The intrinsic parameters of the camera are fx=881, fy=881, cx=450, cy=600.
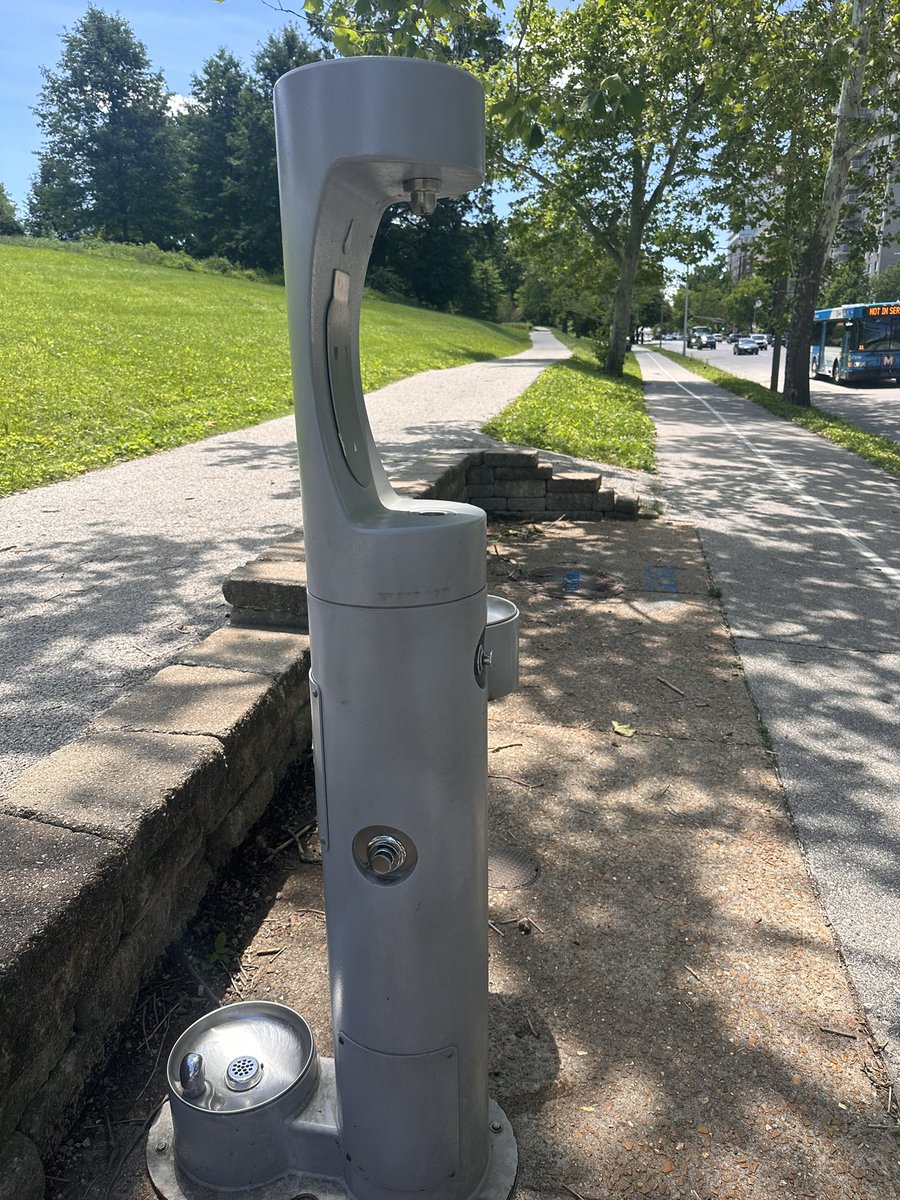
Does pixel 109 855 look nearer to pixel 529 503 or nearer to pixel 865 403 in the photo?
pixel 529 503

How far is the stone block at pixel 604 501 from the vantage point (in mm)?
8055

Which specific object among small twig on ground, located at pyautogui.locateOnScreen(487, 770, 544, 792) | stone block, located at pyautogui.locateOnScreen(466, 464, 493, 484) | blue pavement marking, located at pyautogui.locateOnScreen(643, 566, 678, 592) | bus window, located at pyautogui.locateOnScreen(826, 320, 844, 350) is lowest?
small twig on ground, located at pyautogui.locateOnScreen(487, 770, 544, 792)

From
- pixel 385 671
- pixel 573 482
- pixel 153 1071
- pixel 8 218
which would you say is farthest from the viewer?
pixel 8 218

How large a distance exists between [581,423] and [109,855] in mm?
12574

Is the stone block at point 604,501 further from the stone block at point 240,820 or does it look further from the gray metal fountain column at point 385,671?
the gray metal fountain column at point 385,671

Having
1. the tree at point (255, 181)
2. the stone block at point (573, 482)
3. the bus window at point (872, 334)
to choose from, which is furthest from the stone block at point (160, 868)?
the tree at point (255, 181)

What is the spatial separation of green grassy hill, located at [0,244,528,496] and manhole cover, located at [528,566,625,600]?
4510 millimetres

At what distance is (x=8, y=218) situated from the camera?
7362cm

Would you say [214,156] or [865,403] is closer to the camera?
[865,403]

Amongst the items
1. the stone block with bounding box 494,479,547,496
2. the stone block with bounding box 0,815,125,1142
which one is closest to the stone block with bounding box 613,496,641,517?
the stone block with bounding box 494,479,547,496

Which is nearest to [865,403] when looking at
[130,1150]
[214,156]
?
[130,1150]

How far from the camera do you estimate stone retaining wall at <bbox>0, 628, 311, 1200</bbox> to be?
68.8 inches

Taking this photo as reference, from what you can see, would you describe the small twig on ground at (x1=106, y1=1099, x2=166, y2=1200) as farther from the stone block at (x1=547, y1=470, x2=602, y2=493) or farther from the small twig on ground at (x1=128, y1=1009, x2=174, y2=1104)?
the stone block at (x1=547, y1=470, x2=602, y2=493)

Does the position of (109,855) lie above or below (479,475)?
above
